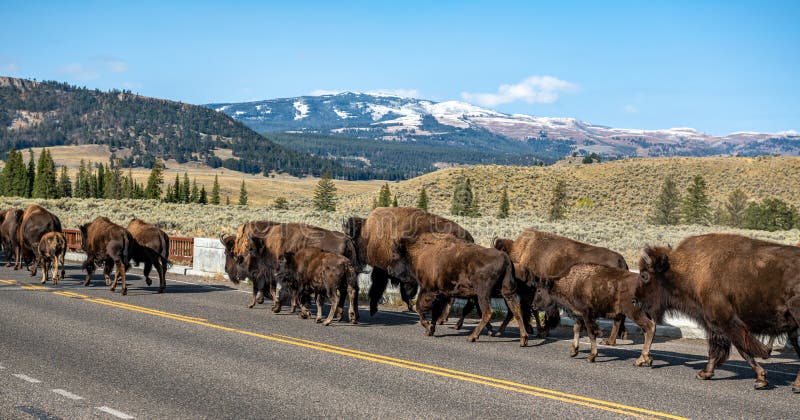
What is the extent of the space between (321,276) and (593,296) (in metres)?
4.87

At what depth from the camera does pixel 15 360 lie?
9.10 m

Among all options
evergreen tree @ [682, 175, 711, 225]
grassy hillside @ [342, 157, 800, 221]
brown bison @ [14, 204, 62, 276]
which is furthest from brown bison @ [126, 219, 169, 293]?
grassy hillside @ [342, 157, 800, 221]

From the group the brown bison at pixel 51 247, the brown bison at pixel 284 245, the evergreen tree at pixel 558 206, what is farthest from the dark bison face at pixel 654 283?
the evergreen tree at pixel 558 206

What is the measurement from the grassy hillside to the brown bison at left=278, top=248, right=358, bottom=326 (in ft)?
336

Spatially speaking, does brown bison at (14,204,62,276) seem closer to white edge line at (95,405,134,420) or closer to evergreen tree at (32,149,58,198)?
white edge line at (95,405,134,420)

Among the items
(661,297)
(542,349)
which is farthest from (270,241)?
(661,297)

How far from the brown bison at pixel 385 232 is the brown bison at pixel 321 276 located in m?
1.25

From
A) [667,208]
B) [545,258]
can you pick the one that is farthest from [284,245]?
[667,208]

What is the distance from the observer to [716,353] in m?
9.07

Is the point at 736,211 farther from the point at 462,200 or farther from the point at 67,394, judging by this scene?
the point at 67,394

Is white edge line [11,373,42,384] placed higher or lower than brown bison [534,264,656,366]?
lower

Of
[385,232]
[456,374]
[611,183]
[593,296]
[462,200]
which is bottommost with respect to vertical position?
[456,374]

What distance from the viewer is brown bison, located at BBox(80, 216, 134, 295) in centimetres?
1690

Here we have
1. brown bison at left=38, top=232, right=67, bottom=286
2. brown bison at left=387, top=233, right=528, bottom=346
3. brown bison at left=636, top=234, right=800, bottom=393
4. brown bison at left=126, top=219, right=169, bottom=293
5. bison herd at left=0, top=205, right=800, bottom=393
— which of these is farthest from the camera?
brown bison at left=38, top=232, right=67, bottom=286
